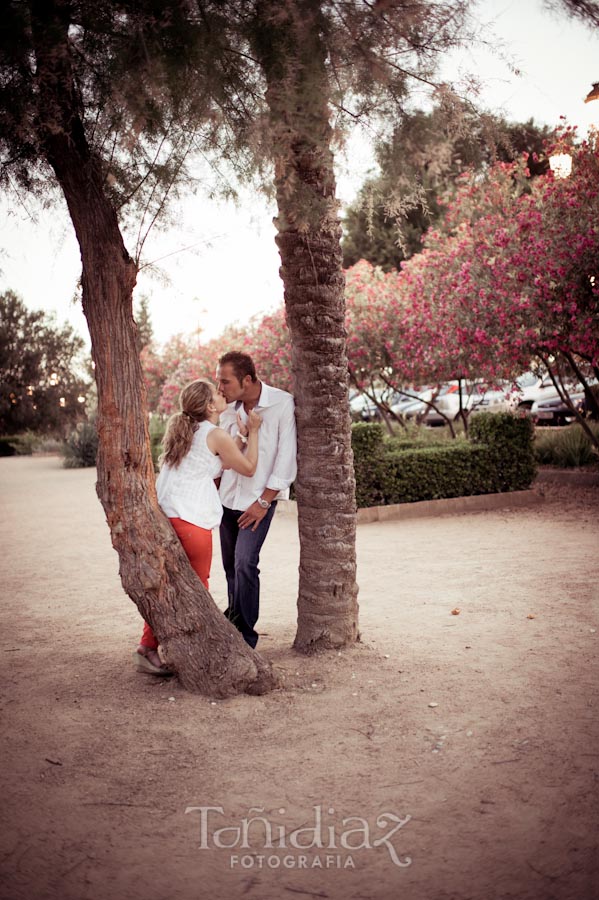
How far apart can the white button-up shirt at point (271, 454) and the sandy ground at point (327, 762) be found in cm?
108

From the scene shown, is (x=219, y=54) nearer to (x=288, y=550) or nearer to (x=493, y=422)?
(x=288, y=550)

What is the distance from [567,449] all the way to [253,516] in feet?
37.8

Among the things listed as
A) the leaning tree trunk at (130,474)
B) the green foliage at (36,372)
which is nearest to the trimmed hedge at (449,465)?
the leaning tree trunk at (130,474)

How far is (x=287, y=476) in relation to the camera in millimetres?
4934

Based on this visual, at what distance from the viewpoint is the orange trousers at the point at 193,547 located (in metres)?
4.68

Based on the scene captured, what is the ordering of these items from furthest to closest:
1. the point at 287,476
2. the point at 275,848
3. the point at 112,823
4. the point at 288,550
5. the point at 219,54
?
1. the point at 288,550
2. the point at 287,476
3. the point at 219,54
4. the point at 112,823
5. the point at 275,848

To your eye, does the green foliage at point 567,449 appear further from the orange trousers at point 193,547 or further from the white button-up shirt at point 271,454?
the orange trousers at point 193,547

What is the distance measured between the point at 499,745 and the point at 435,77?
3554 mm

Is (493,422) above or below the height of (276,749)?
above

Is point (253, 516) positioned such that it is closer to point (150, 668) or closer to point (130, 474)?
point (130, 474)

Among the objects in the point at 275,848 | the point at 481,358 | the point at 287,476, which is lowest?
the point at 275,848

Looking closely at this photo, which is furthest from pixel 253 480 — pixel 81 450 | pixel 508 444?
pixel 81 450

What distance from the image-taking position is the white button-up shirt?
4.95 metres

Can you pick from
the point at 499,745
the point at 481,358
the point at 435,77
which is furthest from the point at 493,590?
the point at 481,358
